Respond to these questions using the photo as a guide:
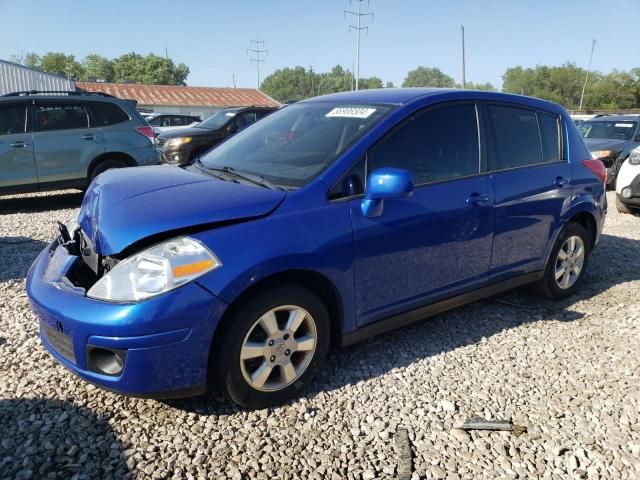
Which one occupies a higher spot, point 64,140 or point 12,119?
point 12,119

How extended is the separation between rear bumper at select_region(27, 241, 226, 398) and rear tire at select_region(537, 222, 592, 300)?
307 cm

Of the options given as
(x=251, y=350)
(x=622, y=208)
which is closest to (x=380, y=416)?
(x=251, y=350)

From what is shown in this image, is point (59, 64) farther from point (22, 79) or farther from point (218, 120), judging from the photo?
point (218, 120)

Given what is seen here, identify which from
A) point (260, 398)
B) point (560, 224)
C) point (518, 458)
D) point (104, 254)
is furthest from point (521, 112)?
point (104, 254)

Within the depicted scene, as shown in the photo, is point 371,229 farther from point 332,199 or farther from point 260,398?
point 260,398

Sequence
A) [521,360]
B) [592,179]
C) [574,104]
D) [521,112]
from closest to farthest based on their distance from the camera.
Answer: [521,360] < [521,112] < [592,179] < [574,104]

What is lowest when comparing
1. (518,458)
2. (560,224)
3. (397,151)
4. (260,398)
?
(518,458)

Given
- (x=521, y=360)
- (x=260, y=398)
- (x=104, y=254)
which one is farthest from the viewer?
(x=521, y=360)

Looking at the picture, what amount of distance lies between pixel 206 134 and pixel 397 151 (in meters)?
8.51

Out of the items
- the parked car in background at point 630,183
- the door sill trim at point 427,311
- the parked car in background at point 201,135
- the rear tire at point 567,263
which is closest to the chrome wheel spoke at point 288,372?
the door sill trim at point 427,311

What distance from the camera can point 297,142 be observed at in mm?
3336

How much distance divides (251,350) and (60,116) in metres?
7.11

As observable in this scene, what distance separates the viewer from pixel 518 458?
8.12ft

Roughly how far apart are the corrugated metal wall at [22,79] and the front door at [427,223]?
86.7 ft
